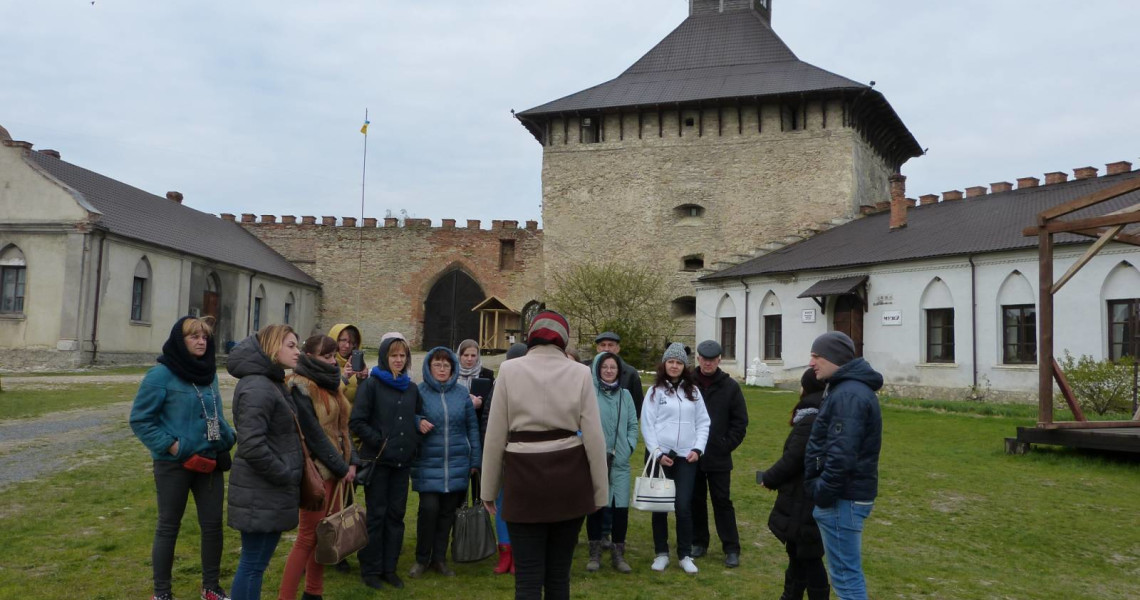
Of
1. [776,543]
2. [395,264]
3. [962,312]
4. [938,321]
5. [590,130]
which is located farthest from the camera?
[395,264]

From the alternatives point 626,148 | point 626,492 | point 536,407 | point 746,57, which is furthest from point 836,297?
point 536,407

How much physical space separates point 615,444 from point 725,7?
3275 cm

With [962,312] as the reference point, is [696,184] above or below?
above

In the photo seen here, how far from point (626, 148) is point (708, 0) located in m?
9.52

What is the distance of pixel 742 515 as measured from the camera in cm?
702

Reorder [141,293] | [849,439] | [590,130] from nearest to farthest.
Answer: [849,439] → [141,293] → [590,130]

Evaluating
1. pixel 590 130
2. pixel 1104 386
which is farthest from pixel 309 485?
pixel 590 130

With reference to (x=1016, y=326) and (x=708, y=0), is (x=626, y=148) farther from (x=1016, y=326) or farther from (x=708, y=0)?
(x=1016, y=326)

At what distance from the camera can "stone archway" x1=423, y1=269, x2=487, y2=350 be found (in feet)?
115

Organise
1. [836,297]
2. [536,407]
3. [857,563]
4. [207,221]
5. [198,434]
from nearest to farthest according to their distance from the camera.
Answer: [536,407] < [857,563] < [198,434] < [836,297] < [207,221]

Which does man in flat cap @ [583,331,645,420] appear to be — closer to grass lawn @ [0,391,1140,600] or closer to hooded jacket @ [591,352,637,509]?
hooded jacket @ [591,352,637,509]

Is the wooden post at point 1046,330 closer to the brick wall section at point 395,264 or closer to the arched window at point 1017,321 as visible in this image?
the arched window at point 1017,321

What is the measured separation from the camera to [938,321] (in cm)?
1942

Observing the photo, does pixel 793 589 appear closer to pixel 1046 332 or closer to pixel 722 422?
pixel 722 422
